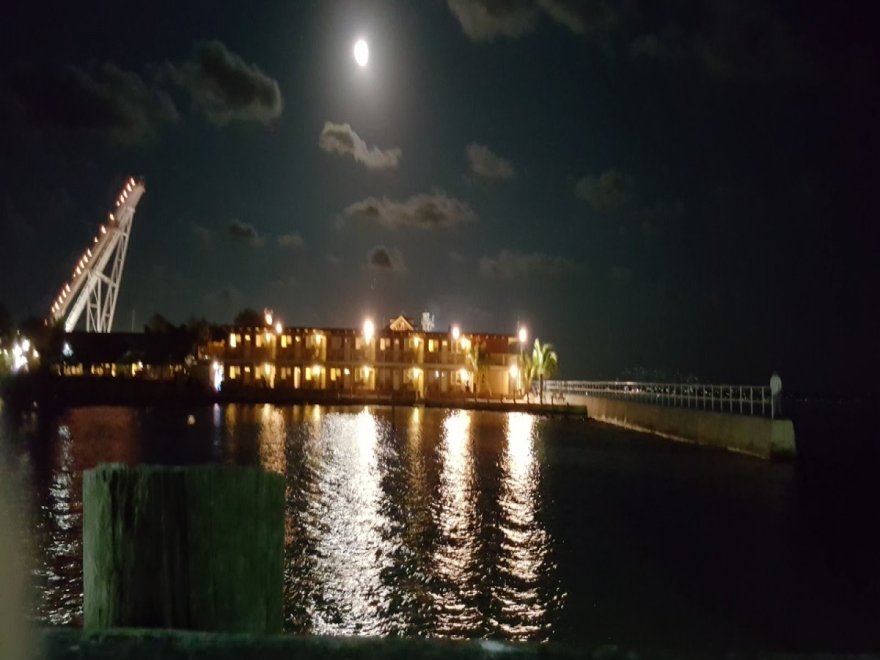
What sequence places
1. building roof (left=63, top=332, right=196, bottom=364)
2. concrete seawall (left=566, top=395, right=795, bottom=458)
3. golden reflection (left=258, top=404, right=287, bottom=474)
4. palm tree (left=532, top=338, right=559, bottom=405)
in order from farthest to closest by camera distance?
building roof (left=63, top=332, right=196, bottom=364), palm tree (left=532, top=338, right=559, bottom=405), concrete seawall (left=566, top=395, right=795, bottom=458), golden reflection (left=258, top=404, right=287, bottom=474)

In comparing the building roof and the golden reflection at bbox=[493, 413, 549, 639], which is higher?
the building roof

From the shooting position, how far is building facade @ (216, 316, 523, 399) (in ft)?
255

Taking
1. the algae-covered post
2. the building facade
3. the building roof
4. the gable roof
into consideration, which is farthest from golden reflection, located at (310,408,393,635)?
the building roof

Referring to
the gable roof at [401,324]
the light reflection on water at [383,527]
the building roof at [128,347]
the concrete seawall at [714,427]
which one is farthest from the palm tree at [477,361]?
the light reflection on water at [383,527]

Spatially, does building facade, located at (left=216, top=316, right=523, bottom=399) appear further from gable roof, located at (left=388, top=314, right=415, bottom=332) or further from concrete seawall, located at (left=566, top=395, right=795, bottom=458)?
concrete seawall, located at (left=566, top=395, right=795, bottom=458)

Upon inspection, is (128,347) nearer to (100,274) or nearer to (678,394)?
(100,274)

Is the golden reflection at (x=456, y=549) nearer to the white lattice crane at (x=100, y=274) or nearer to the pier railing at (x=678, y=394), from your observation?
the pier railing at (x=678, y=394)

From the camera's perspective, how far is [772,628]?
10.0m

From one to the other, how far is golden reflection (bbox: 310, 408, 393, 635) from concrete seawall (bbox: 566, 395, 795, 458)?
13.0m

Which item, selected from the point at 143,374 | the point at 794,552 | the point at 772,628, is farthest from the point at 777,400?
the point at 143,374

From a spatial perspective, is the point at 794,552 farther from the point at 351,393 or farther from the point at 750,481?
the point at 351,393

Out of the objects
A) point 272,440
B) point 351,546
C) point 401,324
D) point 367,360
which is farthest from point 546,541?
point 401,324

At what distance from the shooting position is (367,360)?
259 ft

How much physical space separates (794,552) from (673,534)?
202 centimetres
